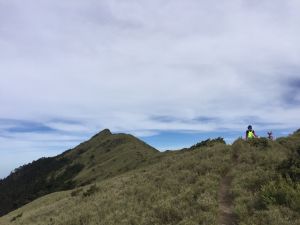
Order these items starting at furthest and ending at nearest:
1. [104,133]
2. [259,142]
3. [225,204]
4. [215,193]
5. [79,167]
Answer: [104,133]
[79,167]
[259,142]
[215,193]
[225,204]

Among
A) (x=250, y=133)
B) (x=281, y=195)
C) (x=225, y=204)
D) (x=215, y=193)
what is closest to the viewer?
(x=281, y=195)

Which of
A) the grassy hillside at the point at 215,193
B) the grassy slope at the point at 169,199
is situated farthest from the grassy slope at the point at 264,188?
the grassy slope at the point at 169,199

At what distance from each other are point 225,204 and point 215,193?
116 cm

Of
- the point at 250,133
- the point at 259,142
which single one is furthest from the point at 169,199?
the point at 250,133

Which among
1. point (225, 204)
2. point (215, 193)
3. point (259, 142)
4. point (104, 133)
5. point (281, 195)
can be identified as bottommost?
point (225, 204)

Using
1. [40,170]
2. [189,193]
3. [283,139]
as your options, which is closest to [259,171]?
[189,193]

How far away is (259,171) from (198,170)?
384 centimetres

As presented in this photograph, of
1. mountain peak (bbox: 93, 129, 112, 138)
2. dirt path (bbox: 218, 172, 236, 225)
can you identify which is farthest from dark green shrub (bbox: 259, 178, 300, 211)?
mountain peak (bbox: 93, 129, 112, 138)

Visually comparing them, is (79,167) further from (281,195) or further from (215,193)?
(281,195)

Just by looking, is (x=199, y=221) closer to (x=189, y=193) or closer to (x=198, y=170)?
(x=189, y=193)

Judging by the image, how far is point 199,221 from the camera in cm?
1428

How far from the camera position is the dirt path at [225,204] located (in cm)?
1419

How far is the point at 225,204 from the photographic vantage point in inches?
630

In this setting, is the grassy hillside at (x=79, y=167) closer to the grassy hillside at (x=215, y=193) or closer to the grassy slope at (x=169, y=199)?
the grassy slope at (x=169, y=199)
